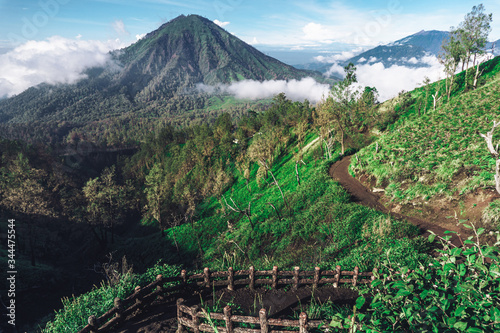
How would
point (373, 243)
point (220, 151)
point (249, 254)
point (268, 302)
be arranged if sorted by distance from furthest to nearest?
1. point (220, 151)
2. point (249, 254)
3. point (373, 243)
4. point (268, 302)

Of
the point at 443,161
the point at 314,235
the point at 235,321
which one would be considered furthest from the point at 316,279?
the point at 443,161

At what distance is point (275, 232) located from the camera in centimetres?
2750

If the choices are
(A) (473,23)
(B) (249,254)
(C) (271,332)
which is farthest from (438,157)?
(A) (473,23)

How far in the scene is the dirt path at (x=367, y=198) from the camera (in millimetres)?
18078

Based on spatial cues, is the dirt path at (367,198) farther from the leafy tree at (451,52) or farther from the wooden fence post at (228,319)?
the leafy tree at (451,52)

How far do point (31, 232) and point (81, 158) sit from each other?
100 m

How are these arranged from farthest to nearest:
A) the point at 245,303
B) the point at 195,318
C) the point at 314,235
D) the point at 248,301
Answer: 1. the point at 314,235
2. the point at 248,301
3. the point at 245,303
4. the point at 195,318

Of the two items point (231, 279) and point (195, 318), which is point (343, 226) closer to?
point (231, 279)

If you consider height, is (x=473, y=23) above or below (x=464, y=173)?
above

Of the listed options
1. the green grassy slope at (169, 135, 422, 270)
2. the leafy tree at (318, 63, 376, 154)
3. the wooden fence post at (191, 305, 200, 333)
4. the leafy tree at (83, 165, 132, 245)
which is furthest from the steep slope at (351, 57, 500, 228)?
the leafy tree at (83, 165, 132, 245)

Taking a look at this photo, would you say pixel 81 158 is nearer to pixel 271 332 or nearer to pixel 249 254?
pixel 249 254

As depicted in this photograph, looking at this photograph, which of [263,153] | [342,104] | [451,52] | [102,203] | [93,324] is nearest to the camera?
[93,324]

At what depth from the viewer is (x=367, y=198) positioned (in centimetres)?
2617

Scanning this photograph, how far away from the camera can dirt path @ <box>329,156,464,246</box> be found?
18078mm
